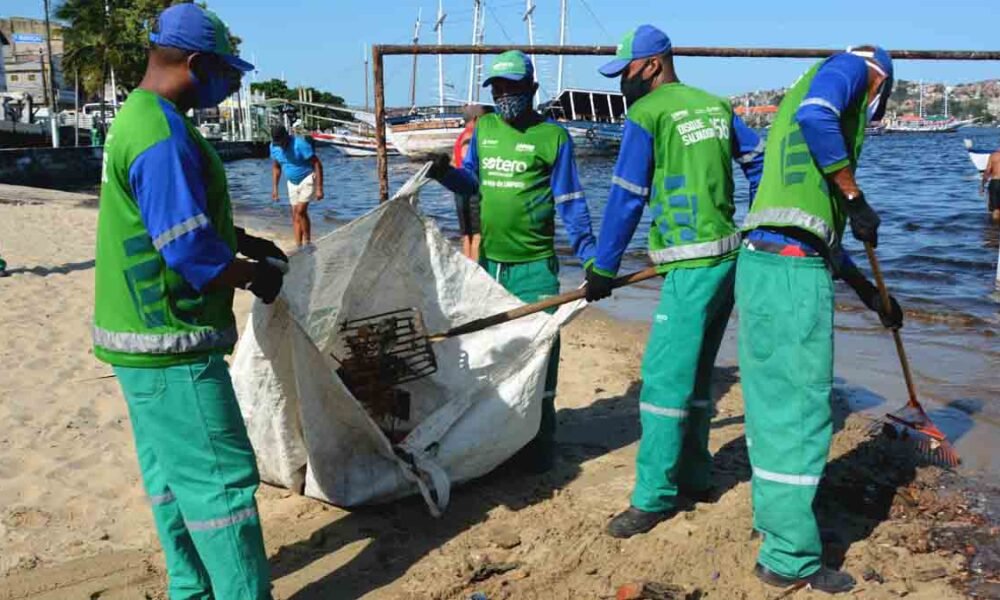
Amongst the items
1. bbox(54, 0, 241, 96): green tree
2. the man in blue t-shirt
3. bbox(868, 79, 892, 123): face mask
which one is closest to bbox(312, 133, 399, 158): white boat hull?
bbox(54, 0, 241, 96): green tree

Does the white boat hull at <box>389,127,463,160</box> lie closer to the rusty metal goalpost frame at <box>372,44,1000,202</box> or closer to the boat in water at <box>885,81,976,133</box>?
the rusty metal goalpost frame at <box>372,44,1000,202</box>

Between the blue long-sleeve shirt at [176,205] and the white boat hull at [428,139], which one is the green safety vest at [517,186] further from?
the white boat hull at [428,139]

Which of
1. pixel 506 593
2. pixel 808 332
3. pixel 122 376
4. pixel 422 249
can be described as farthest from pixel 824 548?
pixel 122 376

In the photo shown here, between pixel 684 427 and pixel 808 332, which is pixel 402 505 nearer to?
pixel 684 427

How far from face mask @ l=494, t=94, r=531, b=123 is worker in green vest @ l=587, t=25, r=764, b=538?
60cm

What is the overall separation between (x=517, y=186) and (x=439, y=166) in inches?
16.5

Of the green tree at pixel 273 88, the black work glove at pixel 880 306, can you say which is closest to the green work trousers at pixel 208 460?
the black work glove at pixel 880 306

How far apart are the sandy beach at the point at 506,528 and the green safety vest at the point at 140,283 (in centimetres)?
119

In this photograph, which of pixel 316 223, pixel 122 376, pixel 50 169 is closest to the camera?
pixel 122 376

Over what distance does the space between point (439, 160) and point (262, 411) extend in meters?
1.56

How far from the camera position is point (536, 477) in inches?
176

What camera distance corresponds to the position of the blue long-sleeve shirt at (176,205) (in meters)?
2.53

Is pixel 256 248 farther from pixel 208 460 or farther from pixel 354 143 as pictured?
pixel 354 143

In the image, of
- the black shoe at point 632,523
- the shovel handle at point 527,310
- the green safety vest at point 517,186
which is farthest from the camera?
the green safety vest at point 517,186
